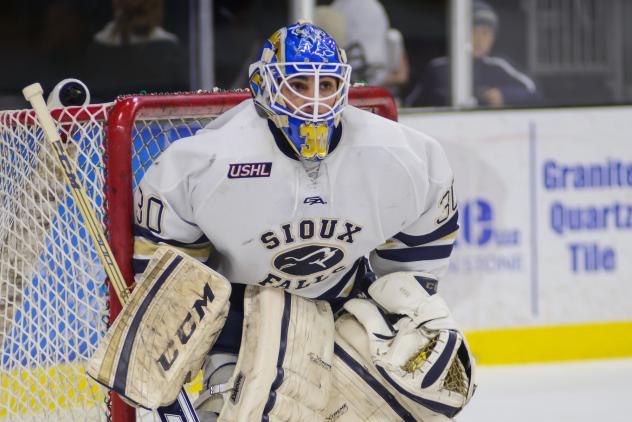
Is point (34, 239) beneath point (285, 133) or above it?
beneath

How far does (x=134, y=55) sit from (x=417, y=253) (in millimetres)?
2105

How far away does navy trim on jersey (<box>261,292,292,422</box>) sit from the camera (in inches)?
85.7

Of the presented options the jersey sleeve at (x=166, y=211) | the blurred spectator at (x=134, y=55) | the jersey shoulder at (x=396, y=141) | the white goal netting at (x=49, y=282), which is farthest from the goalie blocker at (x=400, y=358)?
the blurred spectator at (x=134, y=55)

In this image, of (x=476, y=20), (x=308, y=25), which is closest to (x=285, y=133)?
(x=308, y=25)

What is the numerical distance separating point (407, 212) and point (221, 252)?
12.7 inches

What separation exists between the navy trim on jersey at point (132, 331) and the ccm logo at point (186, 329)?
0.06 m

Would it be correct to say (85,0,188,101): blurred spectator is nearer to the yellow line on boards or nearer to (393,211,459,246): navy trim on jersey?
the yellow line on boards

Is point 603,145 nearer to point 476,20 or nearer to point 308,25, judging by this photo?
point 476,20

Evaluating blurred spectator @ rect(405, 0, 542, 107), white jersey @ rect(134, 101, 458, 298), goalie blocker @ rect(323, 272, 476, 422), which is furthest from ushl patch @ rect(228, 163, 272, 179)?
blurred spectator @ rect(405, 0, 542, 107)

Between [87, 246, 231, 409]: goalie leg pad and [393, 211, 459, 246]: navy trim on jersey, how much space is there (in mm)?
350

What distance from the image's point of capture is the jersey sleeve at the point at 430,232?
7.41 ft

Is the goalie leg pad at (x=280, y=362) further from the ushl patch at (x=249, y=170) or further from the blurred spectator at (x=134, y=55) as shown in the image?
the blurred spectator at (x=134, y=55)

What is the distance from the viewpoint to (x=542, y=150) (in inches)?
165

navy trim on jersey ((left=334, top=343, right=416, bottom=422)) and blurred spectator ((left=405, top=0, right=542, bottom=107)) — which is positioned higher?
blurred spectator ((left=405, top=0, right=542, bottom=107))
